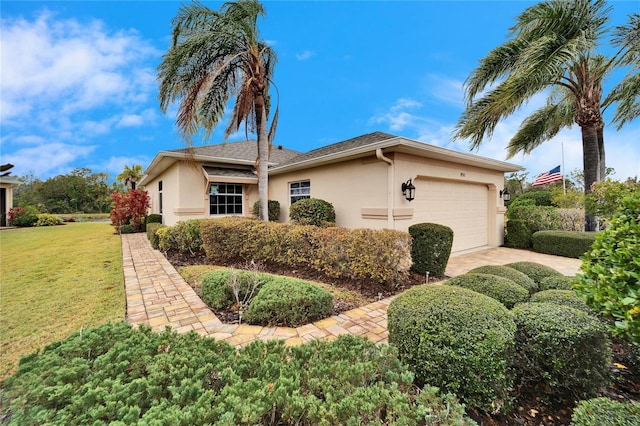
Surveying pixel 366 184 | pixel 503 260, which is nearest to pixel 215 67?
pixel 366 184

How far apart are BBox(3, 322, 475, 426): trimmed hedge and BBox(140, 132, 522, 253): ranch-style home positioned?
5358 mm

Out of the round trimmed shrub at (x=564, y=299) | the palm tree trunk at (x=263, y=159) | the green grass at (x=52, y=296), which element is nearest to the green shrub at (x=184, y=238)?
the green grass at (x=52, y=296)

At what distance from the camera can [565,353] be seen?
2.07 metres

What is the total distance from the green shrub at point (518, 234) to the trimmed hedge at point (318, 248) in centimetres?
725

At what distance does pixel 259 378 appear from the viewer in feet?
5.94

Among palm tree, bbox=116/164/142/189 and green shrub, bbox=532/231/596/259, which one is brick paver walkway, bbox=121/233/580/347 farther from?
palm tree, bbox=116/164/142/189

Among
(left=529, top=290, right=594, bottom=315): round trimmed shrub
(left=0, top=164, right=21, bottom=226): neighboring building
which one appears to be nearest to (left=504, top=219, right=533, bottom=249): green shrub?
(left=529, top=290, right=594, bottom=315): round trimmed shrub

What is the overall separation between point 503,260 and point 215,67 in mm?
10637

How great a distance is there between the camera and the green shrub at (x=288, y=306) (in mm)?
3520

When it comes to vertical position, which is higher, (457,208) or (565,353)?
(457,208)

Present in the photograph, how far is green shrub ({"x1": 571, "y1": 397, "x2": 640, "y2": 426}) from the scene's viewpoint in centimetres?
143

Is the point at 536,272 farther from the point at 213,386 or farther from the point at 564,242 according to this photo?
the point at 564,242

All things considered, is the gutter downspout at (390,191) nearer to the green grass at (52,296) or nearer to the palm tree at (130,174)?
the green grass at (52,296)

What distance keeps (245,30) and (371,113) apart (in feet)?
22.3
